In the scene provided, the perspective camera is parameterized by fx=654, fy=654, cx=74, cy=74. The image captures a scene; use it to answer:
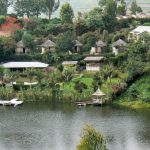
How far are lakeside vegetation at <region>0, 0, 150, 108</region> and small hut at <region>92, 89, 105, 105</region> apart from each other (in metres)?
0.94

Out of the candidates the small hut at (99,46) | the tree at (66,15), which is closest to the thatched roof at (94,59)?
the small hut at (99,46)

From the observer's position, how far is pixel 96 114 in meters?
70.7

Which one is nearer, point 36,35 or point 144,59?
point 144,59

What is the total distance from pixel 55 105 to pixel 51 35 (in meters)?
27.7

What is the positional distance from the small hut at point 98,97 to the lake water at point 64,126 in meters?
1.54

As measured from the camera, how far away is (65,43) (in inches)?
3770

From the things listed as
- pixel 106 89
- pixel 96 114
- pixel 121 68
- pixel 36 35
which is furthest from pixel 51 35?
pixel 96 114

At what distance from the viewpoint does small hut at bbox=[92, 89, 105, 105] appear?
7593 centimetres

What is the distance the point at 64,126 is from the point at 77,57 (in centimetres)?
3087

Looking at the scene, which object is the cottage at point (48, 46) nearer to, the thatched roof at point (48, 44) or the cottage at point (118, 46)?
the thatched roof at point (48, 44)

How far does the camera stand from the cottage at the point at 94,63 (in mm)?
90750

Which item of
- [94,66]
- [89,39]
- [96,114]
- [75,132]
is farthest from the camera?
[89,39]

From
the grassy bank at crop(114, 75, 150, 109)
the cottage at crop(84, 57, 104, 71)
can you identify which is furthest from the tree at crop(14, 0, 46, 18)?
the grassy bank at crop(114, 75, 150, 109)

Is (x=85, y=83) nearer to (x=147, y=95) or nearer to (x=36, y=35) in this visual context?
(x=147, y=95)
